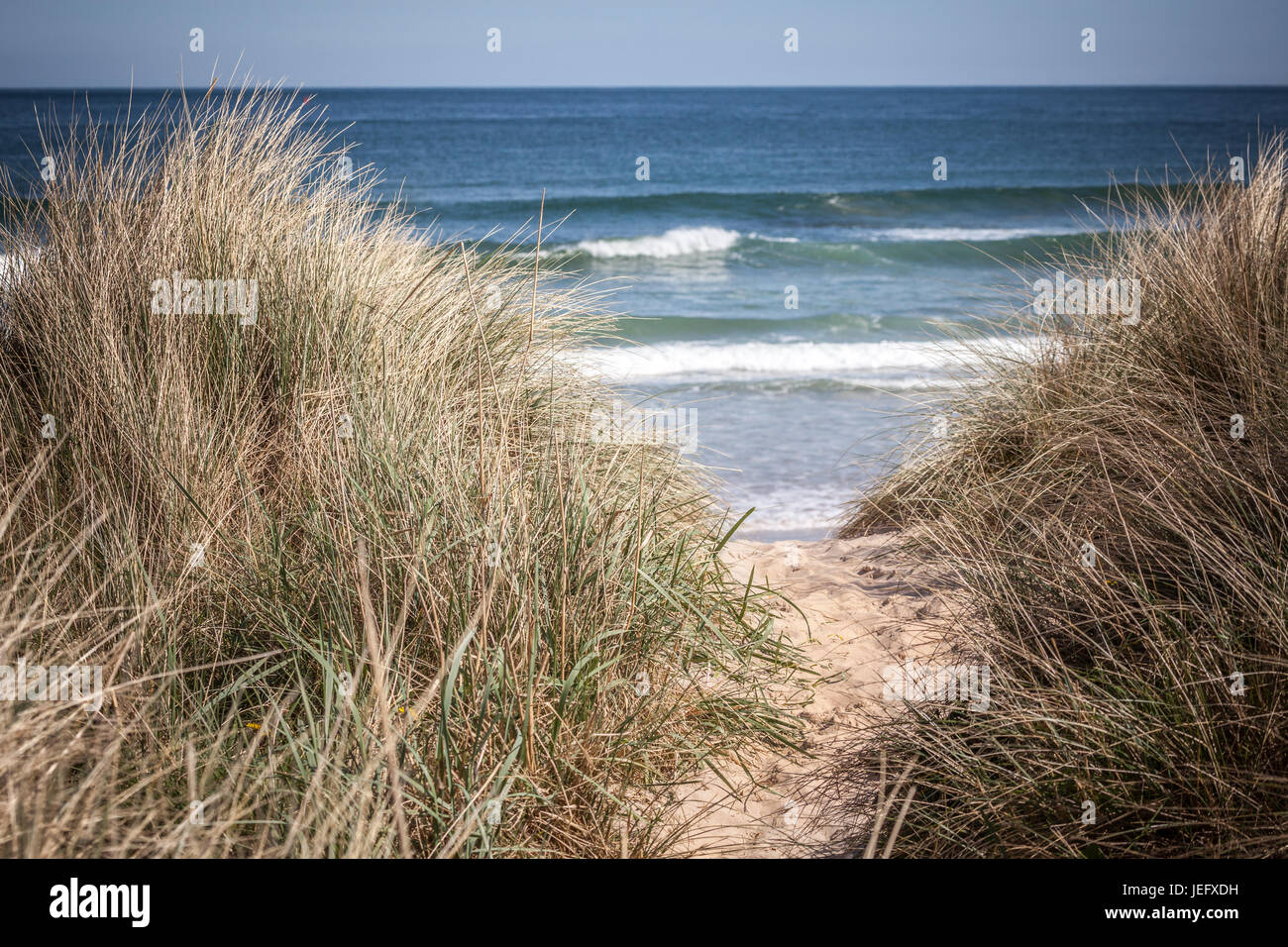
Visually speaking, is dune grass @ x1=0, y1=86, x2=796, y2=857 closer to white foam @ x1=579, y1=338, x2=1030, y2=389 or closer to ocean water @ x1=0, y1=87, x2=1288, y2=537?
ocean water @ x1=0, y1=87, x2=1288, y2=537

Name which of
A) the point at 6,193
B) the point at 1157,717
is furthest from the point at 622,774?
the point at 6,193

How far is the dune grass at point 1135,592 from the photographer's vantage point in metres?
1.91

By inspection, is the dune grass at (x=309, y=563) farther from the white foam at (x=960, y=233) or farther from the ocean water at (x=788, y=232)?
the white foam at (x=960, y=233)

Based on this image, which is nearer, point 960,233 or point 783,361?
point 783,361

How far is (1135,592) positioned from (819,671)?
120cm

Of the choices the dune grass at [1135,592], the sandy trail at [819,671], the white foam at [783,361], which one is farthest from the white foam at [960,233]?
the sandy trail at [819,671]

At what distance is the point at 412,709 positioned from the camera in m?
2.11

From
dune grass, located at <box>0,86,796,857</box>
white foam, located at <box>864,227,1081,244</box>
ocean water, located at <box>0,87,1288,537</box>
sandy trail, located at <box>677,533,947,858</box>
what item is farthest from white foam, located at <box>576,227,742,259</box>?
dune grass, located at <box>0,86,796,857</box>

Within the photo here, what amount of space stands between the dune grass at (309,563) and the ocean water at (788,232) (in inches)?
35.9

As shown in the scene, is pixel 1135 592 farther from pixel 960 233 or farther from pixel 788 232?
pixel 960 233

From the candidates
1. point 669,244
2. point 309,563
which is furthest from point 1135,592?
point 669,244

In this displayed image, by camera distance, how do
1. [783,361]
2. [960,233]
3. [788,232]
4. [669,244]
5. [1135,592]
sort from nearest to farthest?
1. [1135,592]
2. [783,361]
3. [669,244]
4. [788,232]
5. [960,233]

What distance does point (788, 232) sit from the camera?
63.9 ft
